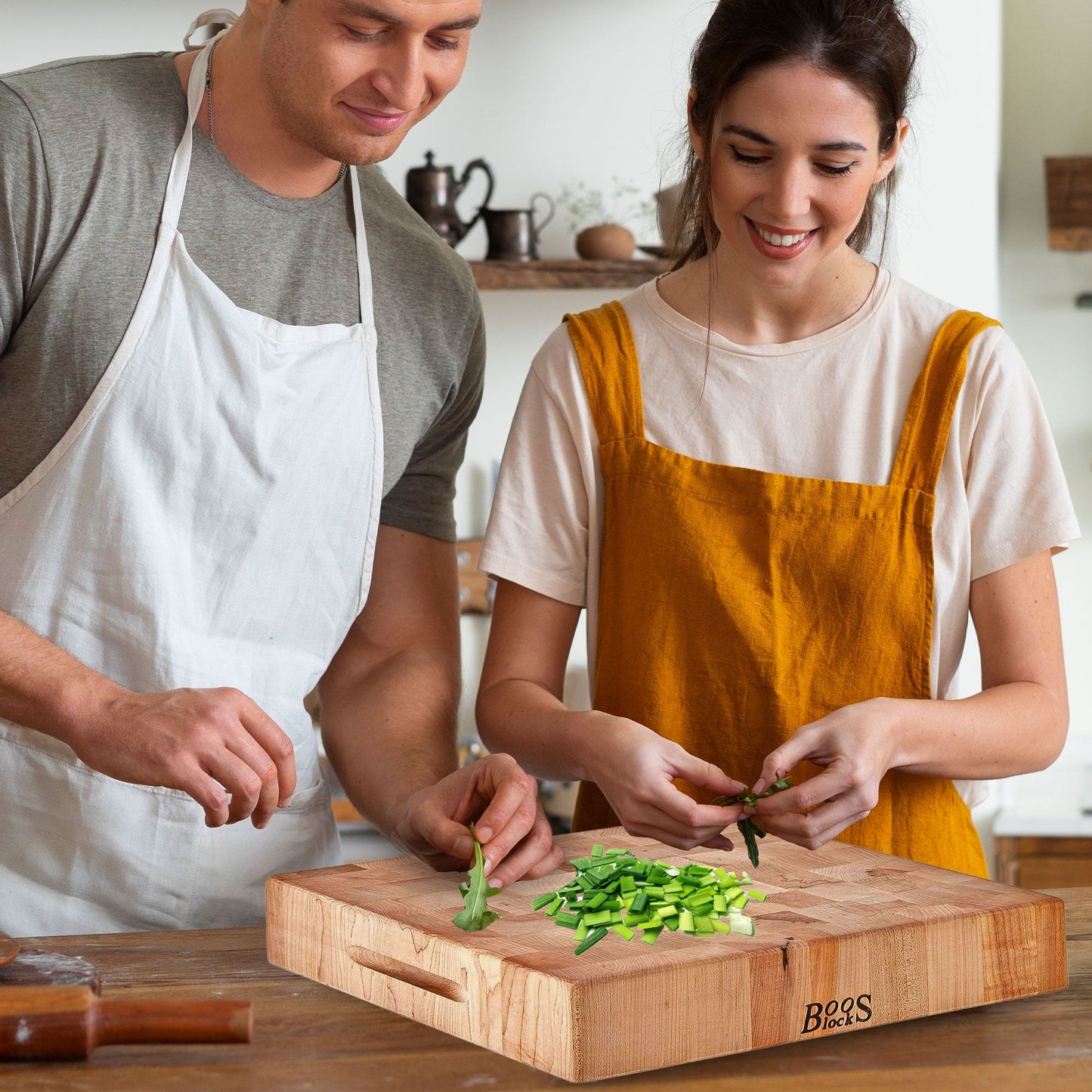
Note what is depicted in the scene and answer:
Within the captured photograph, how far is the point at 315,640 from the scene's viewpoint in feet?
4.75

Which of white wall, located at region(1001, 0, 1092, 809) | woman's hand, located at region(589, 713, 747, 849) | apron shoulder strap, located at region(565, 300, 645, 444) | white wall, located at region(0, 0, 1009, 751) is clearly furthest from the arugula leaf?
white wall, located at region(1001, 0, 1092, 809)

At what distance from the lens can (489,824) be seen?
1.14 m

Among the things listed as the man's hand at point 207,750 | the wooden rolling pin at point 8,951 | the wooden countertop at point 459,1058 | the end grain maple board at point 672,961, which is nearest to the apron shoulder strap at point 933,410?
the end grain maple board at point 672,961

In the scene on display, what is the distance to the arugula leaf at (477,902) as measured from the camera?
1020mm

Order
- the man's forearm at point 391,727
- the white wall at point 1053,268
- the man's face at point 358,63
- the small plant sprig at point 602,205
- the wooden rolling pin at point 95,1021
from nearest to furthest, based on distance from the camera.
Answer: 1. the wooden rolling pin at point 95,1021
2. the man's face at point 358,63
3. the man's forearm at point 391,727
4. the small plant sprig at point 602,205
5. the white wall at point 1053,268

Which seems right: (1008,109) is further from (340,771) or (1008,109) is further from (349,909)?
(349,909)

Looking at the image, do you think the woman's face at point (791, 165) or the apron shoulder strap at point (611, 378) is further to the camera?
the apron shoulder strap at point (611, 378)

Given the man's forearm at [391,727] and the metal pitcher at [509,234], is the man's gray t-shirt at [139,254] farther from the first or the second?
the metal pitcher at [509,234]

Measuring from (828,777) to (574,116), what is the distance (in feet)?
7.49

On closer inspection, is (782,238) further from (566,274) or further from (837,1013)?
(566,274)

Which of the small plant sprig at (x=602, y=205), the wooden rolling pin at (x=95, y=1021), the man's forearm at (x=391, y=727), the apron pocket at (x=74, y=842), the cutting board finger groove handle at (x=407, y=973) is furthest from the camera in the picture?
the small plant sprig at (x=602, y=205)

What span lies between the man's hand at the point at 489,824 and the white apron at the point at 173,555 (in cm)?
25

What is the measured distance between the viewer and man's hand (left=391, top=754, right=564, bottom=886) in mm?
1141

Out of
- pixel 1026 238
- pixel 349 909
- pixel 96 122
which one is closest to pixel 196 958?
pixel 349 909
